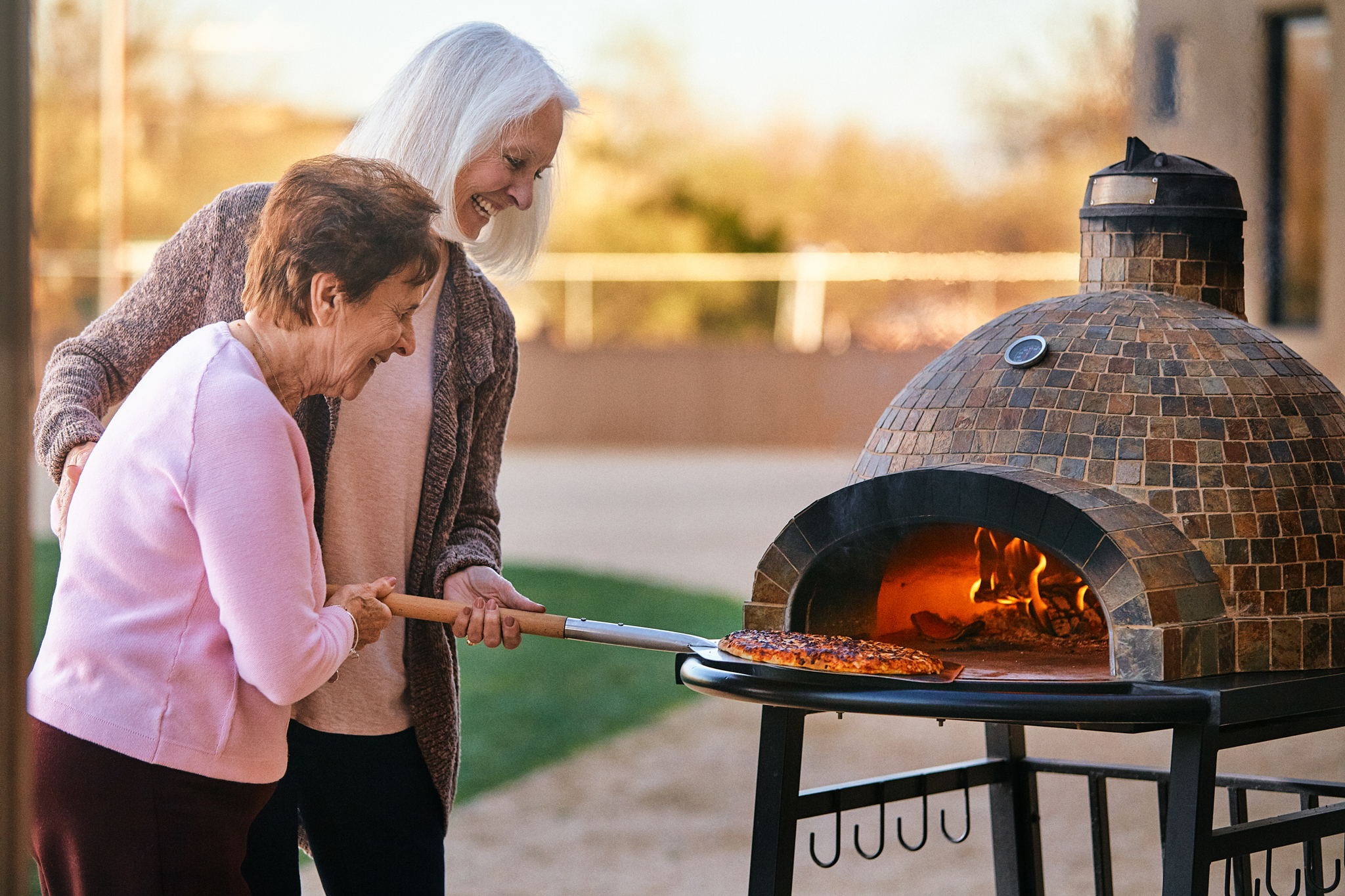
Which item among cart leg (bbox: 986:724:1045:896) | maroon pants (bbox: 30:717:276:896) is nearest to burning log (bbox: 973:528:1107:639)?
cart leg (bbox: 986:724:1045:896)

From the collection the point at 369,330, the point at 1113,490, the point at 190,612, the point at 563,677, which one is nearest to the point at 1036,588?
the point at 1113,490

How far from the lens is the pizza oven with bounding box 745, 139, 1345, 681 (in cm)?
219

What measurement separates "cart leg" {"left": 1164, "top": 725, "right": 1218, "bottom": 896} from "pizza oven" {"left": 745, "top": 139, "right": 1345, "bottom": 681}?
0.10 metres

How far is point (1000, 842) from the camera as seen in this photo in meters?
3.34

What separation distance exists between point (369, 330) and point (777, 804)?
1.03 m

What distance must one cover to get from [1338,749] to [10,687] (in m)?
→ 5.81

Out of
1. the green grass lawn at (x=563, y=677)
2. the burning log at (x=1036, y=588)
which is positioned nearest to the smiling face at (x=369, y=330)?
the burning log at (x=1036, y=588)

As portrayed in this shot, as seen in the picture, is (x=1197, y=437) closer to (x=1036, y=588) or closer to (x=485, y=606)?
(x=1036, y=588)

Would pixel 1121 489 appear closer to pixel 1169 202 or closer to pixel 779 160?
pixel 1169 202

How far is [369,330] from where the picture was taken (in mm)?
1838

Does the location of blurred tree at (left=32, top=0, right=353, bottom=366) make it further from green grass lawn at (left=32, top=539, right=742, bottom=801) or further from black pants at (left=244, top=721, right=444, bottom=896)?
black pants at (left=244, top=721, right=444, bottom=896)

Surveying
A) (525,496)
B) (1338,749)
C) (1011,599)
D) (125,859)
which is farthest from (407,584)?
(525,496)

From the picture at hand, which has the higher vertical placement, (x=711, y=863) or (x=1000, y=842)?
(x=1000, y=842)

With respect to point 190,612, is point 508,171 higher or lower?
higher
